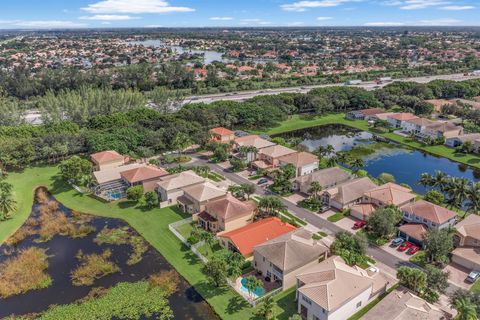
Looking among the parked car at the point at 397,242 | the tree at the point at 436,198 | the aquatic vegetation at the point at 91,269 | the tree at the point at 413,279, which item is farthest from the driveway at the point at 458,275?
the aquatic vegetation at the point at 91,269

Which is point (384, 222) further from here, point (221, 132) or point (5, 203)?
point (5, 203)

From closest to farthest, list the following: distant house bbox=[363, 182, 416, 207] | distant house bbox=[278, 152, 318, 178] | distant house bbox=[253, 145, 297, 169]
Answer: distant house bbox=[363, 182, 416, 207]
distant house bbox=[278, 152, 318, 178]
distant house bbox=[253, 145, 297, 169]

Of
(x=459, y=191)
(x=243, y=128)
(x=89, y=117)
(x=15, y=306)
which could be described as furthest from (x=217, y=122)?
→ (x=15, y=306)

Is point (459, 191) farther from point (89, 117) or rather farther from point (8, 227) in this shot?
point (89, 117)

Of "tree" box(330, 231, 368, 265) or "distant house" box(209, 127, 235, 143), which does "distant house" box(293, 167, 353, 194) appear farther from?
"distant house" box(209, 127, 235, 143)

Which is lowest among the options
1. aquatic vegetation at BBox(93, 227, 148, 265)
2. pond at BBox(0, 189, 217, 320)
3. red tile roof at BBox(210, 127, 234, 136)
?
pond at BBox(0, 189, 217, 320)

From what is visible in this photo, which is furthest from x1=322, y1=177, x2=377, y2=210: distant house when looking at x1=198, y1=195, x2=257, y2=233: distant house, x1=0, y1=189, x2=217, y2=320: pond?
x1=0, y1=189, x2=217, y2=320: pond
